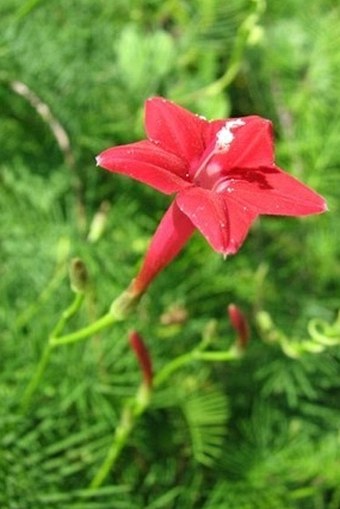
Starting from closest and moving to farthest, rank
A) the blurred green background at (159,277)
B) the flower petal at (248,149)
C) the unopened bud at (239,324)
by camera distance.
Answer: the flower petal at (248,149)
the unopened bud at (239,324)
the blurred green background at (159,277)

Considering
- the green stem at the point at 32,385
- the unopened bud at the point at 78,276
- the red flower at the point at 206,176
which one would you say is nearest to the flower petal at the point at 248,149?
the red flower at the point at 206,176

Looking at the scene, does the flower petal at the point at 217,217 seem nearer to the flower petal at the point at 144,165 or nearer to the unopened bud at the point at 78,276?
the flower petal at the point at 144,165

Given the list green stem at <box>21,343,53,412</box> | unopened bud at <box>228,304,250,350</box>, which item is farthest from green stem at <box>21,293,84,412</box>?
unopened bud at <box>228,304,250,350</box>

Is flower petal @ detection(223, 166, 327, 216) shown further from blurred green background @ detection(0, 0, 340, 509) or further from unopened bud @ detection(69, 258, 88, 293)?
blurred green background @ detection(0, 0, 340, 509)

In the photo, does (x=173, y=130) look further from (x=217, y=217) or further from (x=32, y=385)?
(x=32, y=385)

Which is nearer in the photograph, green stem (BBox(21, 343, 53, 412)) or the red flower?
the red flower

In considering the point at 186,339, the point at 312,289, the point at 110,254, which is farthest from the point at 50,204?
the point at 312,289
